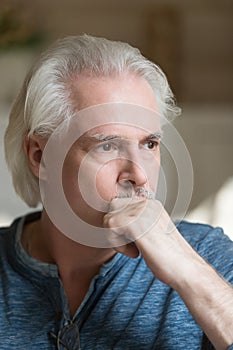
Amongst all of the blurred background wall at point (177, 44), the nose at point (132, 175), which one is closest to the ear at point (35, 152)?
the nose at point (132, 175)

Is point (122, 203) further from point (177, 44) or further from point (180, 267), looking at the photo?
point (177, 44)

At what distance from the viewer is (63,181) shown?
1501 mm

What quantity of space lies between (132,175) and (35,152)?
0.92 feet

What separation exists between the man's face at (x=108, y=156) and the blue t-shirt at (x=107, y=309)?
0.19 metres

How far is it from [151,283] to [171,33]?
1.75m

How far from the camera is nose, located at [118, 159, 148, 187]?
140 cm

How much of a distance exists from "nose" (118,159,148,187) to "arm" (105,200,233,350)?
37 mm

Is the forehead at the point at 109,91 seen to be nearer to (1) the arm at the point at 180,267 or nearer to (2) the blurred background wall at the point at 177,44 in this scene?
(1) the arm at the point at 180,267

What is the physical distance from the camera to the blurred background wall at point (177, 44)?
2.98 meters

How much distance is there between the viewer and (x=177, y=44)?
10.2 ft

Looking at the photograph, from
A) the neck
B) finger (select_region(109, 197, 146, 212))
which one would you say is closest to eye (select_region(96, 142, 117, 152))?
finger (select_region(109, 197, 146, 212))

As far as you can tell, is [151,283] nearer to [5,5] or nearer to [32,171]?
[32,171]

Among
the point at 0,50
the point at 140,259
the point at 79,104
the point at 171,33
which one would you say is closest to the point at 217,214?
the point at 171,33

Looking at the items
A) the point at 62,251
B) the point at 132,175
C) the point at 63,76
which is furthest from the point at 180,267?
the point at 63,76
